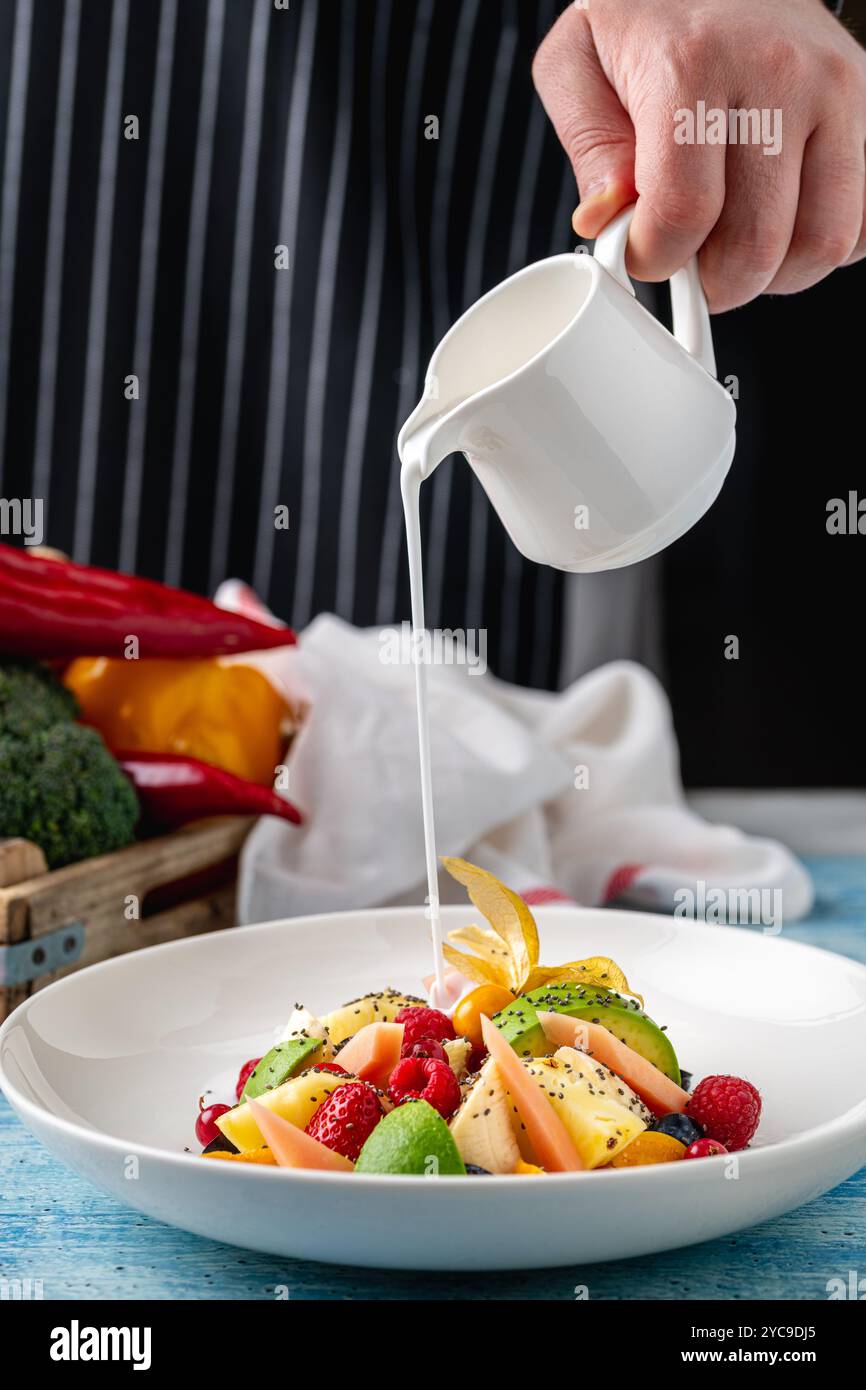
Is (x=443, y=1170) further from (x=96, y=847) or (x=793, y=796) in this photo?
(x=793, y=796)

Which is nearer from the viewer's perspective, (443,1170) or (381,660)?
(443,1170)

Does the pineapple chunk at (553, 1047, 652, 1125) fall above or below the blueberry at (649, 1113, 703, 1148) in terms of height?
above

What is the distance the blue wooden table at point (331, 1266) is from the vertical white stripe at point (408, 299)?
2.31 m

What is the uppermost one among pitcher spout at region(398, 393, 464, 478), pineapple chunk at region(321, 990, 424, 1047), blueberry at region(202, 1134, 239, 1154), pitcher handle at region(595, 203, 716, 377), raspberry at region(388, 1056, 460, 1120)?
pitcher handle at region(595, 203, 716, 377)

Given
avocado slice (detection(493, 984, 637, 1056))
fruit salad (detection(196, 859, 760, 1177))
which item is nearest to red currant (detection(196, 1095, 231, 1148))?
fruit salad (detection(196, 859, 760, 1177))

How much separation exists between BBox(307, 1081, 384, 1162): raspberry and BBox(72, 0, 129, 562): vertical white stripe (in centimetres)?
237

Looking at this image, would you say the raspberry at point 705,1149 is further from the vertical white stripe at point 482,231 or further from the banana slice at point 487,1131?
the vertical white stripe at point 482,231

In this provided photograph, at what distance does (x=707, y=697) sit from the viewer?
3.77 m

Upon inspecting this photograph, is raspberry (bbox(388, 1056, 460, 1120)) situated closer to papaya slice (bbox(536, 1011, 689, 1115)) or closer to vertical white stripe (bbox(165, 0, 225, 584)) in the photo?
papaya slice (bbox(536, 1011, 689, 1115))

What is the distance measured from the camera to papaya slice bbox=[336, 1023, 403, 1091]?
1.03m

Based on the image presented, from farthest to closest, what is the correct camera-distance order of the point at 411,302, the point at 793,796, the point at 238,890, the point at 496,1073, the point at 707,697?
the point at 707,697
the point at 411,302
the point at 793,796
the point at 238,890
the point at 496,1073

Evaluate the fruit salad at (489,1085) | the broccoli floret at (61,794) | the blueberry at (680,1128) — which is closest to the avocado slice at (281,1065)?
the fruit salad at (489,1085)
